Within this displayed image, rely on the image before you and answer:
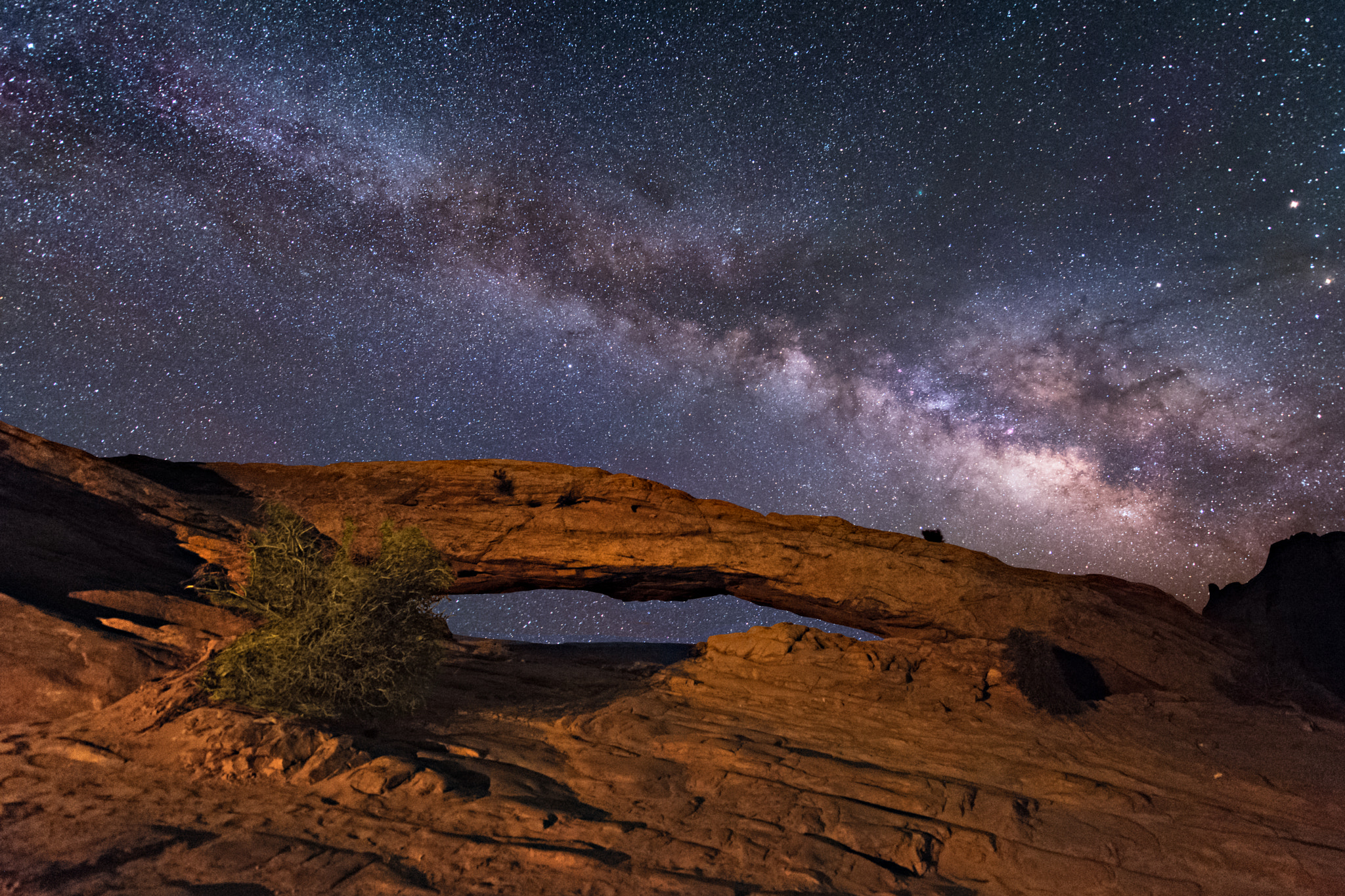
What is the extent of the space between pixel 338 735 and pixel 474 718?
94.2 inches

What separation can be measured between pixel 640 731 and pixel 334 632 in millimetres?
4791

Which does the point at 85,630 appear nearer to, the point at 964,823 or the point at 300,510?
the point at 300,510

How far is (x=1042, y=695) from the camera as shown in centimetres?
1257

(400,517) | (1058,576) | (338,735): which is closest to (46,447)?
(400,517)

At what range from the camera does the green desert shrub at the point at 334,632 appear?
830cm

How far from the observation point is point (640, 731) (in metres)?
10.1

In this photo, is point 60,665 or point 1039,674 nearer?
point 60,665

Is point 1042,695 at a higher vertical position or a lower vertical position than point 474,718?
higher

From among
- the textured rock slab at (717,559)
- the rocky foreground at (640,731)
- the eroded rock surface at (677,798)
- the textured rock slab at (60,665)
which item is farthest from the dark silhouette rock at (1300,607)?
the textured rock slab at (60,665)

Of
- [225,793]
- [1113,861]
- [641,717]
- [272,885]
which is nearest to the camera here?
[272,885]

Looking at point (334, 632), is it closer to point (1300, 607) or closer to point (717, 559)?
point (717, 559)

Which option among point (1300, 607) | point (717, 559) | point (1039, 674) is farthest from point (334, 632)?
point (1300, 607)

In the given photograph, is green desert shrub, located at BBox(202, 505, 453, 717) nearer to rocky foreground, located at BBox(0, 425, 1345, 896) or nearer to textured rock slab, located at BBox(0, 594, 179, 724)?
rocky foreground, located at BBox(0, 425, 1345, 896)

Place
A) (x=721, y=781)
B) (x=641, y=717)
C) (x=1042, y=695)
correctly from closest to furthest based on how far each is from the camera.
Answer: (x=721, y=781) < (x=641, y=717) < (x=1042, y=695)
